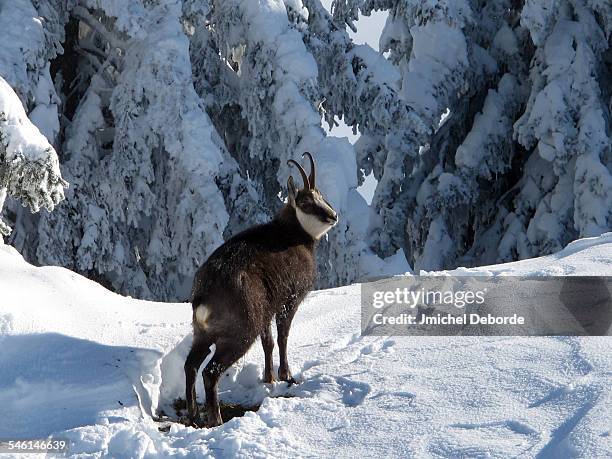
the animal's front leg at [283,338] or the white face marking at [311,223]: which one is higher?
the white face marking at [311,223]

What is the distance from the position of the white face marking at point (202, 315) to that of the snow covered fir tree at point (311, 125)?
5300 mm

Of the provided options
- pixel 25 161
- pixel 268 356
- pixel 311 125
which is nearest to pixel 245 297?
pixel 268 356

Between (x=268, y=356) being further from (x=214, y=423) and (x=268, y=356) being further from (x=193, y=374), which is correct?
(x=214, y=423)

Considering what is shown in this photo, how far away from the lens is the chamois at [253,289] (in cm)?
517

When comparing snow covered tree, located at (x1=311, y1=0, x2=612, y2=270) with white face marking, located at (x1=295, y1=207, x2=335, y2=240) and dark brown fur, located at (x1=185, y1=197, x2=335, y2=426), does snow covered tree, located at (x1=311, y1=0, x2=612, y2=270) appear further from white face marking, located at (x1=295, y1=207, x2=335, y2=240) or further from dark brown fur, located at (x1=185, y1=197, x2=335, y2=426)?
dark brown fur, located at (x1=185, y1=197, x2=335, y2=426)

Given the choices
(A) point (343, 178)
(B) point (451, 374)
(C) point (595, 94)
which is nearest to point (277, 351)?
(B) point (451, 374)

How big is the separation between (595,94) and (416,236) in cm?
401

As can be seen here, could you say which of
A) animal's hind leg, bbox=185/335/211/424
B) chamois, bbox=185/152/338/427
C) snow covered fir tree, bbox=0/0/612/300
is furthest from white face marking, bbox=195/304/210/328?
snow covered fir tree, bbox=0/0/612/300

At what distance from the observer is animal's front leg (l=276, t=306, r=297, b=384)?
225 inches
